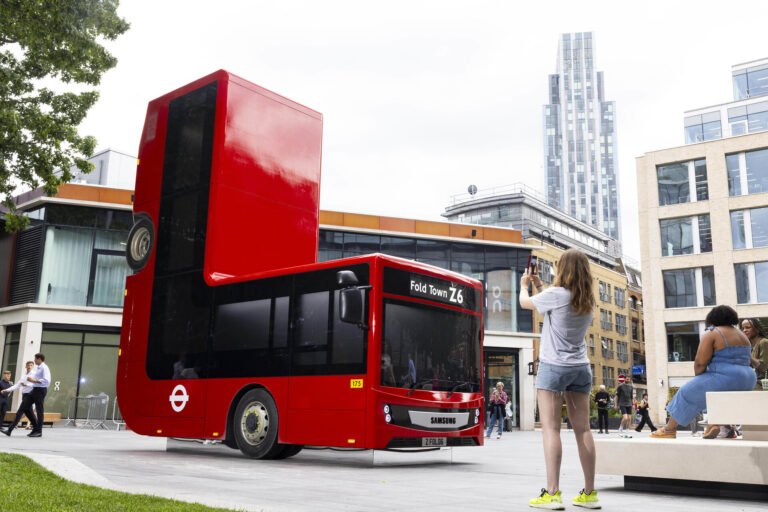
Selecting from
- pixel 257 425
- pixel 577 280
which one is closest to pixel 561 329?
pixel 577 280

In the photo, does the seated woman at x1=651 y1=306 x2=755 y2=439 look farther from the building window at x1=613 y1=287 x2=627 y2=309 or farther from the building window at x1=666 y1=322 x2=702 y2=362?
the building window at x1=613 y1=287 x2=627 y2=309

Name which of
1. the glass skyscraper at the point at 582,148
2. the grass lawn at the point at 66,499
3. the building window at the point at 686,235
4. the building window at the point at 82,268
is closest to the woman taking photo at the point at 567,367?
the grass lawn at the point at 66,499

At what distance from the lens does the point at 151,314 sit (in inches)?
460

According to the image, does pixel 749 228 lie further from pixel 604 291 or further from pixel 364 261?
pixel 364 261

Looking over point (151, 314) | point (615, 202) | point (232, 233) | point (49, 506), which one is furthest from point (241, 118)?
point (615, 202)

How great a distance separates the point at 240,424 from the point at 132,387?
7.77 ft

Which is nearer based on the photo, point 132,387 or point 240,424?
point 240,424

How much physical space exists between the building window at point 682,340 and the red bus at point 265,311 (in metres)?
36.2

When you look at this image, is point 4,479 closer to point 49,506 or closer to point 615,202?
point 49,506

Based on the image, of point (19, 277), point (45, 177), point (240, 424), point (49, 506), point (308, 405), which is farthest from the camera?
point (19, 277)

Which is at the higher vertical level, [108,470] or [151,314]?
[151,314]

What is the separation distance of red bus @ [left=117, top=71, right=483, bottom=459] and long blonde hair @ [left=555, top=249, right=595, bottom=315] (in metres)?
4.02

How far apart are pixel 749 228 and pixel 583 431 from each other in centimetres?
4179

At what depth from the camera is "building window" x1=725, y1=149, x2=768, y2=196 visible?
4247 cm
